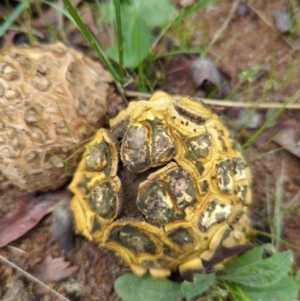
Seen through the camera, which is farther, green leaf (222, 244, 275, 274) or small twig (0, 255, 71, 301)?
small twig (0, 255, 71, 301)

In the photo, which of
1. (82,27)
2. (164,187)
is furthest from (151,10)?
(164,187)

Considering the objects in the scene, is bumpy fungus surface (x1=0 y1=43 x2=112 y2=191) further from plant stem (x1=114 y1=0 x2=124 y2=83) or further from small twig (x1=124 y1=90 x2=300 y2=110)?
small twig (x1=124 y1=90 x2=300 y2=110)

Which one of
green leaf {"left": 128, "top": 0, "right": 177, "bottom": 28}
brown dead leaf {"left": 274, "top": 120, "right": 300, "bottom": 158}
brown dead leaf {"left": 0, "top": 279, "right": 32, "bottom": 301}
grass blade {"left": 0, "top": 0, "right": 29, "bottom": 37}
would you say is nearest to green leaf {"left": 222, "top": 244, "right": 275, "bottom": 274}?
brown dead leaf {"left": 274, "top": 120, "right": 300, "bottom": 158}

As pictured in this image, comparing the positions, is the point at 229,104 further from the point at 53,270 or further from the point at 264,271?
the point at 53,270

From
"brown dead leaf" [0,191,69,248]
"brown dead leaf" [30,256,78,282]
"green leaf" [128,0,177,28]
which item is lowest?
"brown dead leaf" [30,256,78,282]

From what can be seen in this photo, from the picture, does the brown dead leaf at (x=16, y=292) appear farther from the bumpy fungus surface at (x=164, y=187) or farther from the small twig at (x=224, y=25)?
the small twig at (x=224, y=25)

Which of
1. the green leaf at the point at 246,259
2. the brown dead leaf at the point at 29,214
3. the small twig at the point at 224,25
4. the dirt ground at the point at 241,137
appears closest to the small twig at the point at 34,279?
the dirt ground at the point at 241,137

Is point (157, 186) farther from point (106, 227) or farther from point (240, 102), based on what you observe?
point (240, 102)
